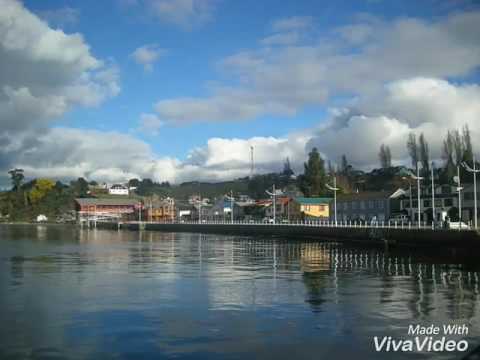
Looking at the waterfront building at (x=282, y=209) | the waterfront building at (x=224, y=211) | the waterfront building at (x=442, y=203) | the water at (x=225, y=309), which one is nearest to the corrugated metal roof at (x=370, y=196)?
the waterfront building at (x=442, y=203)

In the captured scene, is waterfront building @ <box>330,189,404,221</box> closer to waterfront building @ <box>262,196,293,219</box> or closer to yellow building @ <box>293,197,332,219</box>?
yellow building @ <box>293,197,332,219</box>

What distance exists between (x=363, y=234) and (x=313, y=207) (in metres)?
57.8

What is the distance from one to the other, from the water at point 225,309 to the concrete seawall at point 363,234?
34.5 feet

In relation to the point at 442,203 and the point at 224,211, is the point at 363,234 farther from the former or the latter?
the point at 224,211

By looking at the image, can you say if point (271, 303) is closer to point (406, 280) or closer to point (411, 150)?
point (406, 280)

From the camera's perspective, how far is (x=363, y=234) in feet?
228

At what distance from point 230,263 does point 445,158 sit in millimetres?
83950

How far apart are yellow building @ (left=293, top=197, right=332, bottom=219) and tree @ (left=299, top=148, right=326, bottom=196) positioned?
32.0 feet

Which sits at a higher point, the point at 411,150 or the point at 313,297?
the point at 411,150

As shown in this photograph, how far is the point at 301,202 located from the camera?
416ft

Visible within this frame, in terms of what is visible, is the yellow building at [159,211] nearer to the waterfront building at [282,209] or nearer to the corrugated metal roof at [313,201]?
the waterfront building at [282,209]

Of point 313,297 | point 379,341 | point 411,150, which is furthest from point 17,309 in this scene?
point 411,150

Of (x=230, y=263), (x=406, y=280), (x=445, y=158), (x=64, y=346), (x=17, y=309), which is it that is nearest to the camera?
(x=64, y=346)

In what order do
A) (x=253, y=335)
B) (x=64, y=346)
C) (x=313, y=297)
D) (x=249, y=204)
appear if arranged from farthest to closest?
1. (x=249, y=204)
2. (x=313, y=297)
3. (x=253, y=335)
4. (x=64, y=346)
